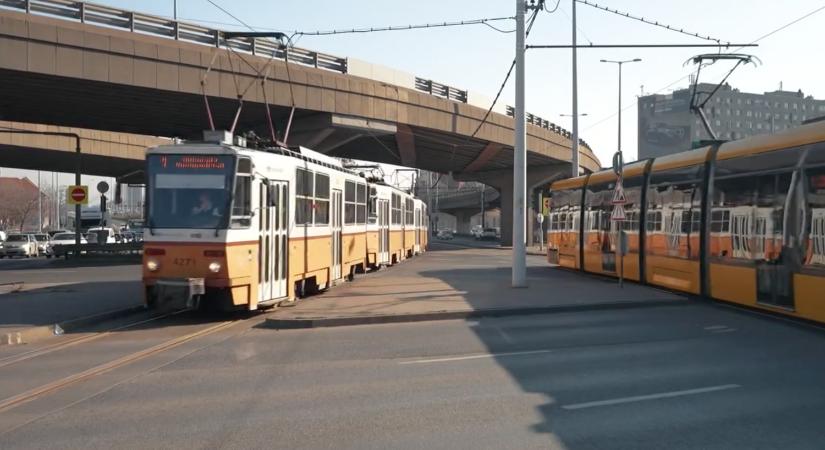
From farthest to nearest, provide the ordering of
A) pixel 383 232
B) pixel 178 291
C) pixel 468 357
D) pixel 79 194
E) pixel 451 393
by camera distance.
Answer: pixel 79 194
pixel 383 232
pixel 178 291
pixel 468 357
pixel 451 393

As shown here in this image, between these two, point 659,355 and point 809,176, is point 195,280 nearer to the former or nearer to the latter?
point 659,355

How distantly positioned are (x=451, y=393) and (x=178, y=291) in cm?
675

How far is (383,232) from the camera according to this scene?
28875 millimetres

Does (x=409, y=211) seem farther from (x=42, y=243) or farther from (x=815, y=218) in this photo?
(x=42, y=243)

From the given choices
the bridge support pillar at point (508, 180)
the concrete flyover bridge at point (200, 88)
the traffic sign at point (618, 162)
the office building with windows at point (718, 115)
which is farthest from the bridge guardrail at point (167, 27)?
the office building with windows at point (718, 115)

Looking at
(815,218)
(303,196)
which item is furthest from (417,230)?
(815,218)

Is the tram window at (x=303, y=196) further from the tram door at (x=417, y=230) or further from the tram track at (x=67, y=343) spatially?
the tram door at (x=417, y=230)

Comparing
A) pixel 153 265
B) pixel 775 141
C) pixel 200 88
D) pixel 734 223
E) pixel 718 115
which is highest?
pixel 718 115

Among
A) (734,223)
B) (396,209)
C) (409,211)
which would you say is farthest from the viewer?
(409,211)

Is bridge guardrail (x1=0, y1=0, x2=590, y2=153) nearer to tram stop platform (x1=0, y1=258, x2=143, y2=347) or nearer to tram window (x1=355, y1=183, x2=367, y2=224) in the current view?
tram window (x1=355, y1=183, x2=367, y2=224)

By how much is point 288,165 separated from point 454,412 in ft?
29.6

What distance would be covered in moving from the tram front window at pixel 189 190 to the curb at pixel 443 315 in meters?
2.26

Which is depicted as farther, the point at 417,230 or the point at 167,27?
the point at 417,230

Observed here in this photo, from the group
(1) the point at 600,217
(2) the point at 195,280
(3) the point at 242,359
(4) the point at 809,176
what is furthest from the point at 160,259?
(1) the point at 600,217
